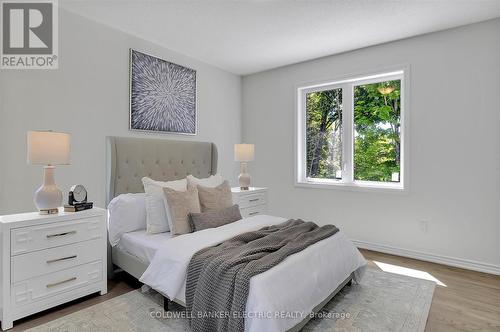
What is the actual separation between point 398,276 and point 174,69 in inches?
141

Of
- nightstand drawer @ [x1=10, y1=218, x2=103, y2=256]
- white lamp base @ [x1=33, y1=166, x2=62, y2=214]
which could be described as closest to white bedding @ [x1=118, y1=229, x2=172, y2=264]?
nightstand drawer @ [x1=10, y1=218, x2=103, y2=256]

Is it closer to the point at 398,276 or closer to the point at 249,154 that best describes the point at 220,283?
the point at 398,276

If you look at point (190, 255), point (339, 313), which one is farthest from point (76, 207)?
point (339, 313)

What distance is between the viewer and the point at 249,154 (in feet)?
12.9

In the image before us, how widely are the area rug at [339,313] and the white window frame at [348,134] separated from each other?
1437 mm

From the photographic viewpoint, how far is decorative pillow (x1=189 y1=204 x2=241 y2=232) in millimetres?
2508

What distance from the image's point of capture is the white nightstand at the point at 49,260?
1.94 meters

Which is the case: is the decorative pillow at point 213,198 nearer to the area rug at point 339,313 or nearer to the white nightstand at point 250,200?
the white nightstand at point 250,200

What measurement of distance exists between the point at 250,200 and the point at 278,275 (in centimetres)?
214

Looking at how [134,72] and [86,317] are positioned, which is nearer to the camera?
[86,317]

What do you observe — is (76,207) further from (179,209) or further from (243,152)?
(243,152)

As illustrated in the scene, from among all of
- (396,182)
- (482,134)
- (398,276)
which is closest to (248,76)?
(396,182)

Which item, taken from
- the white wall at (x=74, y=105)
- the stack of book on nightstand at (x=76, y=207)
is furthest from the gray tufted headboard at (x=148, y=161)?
the stack of book on nightstand at (x=76, y=207)

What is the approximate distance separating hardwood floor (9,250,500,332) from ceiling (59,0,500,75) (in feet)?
8.69
